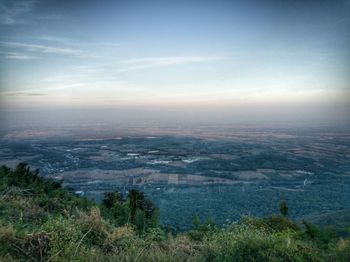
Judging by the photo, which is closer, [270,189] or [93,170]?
[270,189]

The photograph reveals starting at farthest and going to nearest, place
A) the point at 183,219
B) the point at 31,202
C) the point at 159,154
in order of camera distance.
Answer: the point at 159,154
the point at 183,219
the point at 31,202

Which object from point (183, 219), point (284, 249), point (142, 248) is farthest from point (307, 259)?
point (183, 219)

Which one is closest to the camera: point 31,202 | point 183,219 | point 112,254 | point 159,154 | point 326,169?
point 112,254

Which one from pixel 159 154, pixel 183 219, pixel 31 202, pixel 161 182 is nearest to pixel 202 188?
pixel 161 182

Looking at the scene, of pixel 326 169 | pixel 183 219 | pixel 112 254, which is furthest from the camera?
pixel 326 169

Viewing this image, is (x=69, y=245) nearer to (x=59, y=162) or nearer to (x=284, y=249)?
(x=284, y=249)

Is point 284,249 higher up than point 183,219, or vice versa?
point 284,249

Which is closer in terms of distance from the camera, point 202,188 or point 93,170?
point 202,188

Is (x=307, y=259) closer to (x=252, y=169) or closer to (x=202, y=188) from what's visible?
(x=202, y=188)

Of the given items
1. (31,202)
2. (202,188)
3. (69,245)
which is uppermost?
(69,245)
